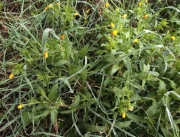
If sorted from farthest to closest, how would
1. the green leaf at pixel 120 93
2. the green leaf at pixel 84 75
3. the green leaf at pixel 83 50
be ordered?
1. the green leaf at pixel 83 50
2. the green leaf at pixel 84 75
3. the green leaf at pixel 120 93

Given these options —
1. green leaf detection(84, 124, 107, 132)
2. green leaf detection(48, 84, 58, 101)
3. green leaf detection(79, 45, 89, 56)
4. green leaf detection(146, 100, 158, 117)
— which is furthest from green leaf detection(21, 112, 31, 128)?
green leaf detection(146, 100, 158, 117)

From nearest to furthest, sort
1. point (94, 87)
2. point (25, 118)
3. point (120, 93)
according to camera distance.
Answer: point (120, 93), point (25, 118), point (94, 87)

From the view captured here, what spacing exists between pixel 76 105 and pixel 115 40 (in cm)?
40

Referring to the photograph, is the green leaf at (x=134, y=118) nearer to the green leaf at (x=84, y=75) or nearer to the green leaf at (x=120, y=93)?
the green leaf at (x=120, y=93)

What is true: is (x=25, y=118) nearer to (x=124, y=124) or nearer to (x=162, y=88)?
(x=124, y=124)

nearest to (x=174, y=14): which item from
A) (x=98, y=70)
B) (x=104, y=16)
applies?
(x=104, y=16)

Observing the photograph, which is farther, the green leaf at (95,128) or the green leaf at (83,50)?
the green leaf at (83,50)

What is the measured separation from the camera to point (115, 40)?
1.55 meters

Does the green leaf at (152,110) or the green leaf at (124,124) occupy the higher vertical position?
the green leaf at (152,110)

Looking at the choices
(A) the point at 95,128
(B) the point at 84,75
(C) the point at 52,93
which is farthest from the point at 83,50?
(A) the point at 95,128

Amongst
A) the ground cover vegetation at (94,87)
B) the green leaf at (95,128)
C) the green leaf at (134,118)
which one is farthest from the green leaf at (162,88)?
the green leaf at (95,128)

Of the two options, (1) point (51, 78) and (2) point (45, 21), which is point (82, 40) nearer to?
(2) point (45, 21)

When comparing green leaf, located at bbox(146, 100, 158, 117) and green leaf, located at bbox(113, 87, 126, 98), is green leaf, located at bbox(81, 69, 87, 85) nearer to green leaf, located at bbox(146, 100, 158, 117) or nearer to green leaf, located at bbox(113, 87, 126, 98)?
green leaf, located at bbox(113, 87, 126, 98)

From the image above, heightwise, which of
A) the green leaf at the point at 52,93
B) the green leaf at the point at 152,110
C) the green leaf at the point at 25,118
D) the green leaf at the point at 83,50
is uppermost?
the green leaf at the point at 83,50
